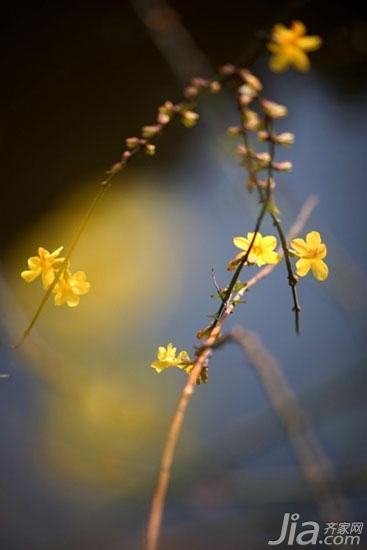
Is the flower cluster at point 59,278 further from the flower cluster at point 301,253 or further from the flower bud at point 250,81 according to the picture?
the flower bud at point 250,81

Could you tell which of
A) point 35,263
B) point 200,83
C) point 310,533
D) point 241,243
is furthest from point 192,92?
point 310,533

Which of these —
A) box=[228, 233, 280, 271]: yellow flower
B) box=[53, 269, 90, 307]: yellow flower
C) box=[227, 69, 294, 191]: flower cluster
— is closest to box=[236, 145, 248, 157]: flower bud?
box=[227, 69, 294, 191]: flower cluster

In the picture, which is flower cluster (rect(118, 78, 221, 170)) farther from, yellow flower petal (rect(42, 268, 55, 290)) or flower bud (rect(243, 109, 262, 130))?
yellow flower petal (rect(42, 268, 55, 290))

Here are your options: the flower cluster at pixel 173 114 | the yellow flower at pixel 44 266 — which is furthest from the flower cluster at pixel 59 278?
the flower cluster at pixel 173 114

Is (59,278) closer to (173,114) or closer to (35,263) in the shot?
(35,263)

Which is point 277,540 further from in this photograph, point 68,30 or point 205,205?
point 68,30

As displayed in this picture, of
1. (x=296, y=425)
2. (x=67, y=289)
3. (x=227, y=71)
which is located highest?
(x=227, y=71)

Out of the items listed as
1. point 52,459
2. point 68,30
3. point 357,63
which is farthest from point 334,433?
point 68,30

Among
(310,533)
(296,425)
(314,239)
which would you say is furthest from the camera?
(310,533)
